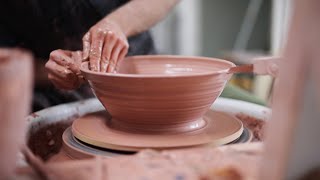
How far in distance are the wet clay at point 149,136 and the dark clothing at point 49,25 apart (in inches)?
22.1

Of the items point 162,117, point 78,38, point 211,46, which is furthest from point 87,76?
point 211,46

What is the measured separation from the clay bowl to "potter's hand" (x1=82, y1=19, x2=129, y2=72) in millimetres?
152

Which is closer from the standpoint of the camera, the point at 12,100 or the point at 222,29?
the point at 12,100

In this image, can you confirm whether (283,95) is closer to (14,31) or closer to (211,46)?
(14,31)

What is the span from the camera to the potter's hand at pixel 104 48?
1123 millimetres

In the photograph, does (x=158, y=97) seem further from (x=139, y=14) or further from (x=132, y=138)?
(x=139, y=14)

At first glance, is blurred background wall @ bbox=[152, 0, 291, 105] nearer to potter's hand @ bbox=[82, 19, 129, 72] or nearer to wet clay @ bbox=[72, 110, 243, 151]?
potter's hand @ bbox=[82, 19, 129, 72]

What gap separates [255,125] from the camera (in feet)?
4.01

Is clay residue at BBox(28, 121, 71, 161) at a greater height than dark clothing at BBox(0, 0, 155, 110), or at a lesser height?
lesser

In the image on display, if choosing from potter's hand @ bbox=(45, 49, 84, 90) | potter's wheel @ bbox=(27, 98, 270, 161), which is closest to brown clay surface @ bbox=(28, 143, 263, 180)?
potter's wheel @ bbox=(27, 98, 270, 161)

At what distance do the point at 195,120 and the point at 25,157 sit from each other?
43 centimetres

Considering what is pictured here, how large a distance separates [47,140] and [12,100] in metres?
0.71

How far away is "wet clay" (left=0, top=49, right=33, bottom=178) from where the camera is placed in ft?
1.73

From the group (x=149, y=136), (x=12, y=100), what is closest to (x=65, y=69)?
(x=149, y=136)
